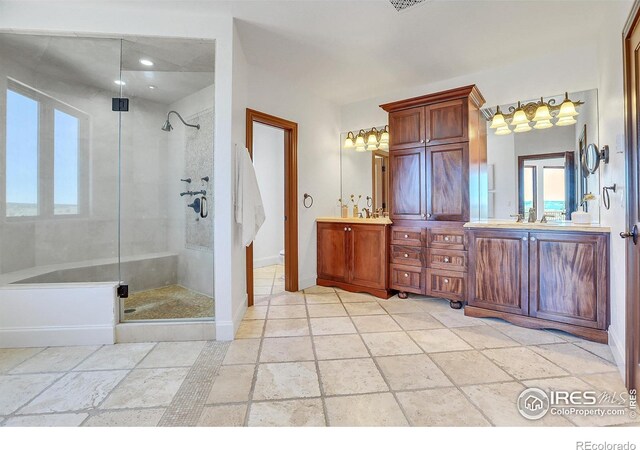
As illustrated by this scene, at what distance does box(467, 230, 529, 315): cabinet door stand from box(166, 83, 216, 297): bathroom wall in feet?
7.58

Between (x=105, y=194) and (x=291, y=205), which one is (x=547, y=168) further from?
(x=105, y=194)

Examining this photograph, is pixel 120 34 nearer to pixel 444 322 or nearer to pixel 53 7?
pixel 53 7

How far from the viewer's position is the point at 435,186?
9.81ft

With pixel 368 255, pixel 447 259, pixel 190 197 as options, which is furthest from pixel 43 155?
pixel 447 259

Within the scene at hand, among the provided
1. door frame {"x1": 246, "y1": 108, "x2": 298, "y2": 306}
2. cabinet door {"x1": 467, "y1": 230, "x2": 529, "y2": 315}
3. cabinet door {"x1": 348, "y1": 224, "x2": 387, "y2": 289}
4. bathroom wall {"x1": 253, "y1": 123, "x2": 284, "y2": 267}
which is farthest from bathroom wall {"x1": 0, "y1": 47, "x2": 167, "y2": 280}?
cabinet door {"x1": 467, "y1": 230, "x2": 529, "y2": 315}

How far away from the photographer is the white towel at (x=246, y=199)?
2.43 m

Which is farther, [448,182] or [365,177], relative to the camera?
[365,177]

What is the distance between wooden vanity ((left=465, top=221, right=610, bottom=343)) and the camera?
213 centimetres

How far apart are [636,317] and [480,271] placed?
3.79 ft

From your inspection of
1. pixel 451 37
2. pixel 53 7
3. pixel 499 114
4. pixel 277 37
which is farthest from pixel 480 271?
pixel 53 7

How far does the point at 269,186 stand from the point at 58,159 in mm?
3101

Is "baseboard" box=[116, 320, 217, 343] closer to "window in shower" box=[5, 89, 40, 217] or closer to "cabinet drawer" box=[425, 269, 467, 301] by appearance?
"window in shower" box=[5, 89, 40, 217]

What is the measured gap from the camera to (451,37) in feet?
8.48

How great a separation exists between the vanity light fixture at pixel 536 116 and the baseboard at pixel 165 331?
10.9 feet
